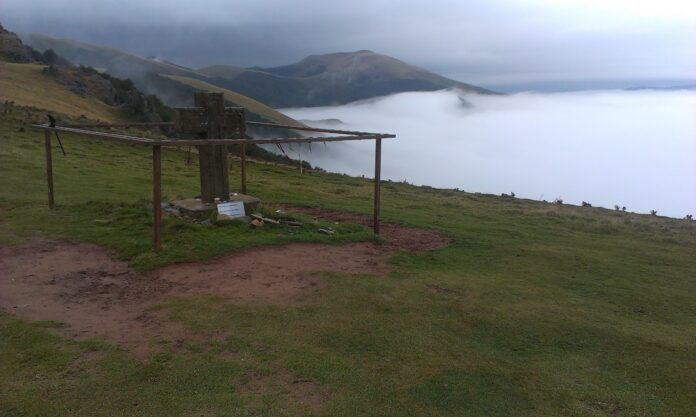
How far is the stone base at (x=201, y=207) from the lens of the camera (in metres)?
12.1

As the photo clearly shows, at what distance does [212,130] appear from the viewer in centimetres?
1255

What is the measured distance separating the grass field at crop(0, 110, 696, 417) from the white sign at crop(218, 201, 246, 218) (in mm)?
1025

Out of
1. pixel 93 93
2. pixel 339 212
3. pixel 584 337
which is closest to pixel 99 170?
pixel 339 212

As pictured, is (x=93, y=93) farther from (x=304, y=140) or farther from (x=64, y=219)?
(x=304, y=140)

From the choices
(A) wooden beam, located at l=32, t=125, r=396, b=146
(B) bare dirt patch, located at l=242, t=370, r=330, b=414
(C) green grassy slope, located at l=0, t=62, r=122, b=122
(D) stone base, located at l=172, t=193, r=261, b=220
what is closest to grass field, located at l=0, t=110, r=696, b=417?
(B) bare dirt patch, located at l=242, t=370, r=330, b=414

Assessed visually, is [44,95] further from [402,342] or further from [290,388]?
[290,388]

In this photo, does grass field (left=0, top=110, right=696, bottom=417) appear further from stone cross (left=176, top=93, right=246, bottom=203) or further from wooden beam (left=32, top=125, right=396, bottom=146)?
wooden beam (left=32, top=125, right=396, bottom=146)

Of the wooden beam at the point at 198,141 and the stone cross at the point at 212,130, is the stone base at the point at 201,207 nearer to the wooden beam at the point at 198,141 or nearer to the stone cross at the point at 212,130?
the stone cross at the point at 212,130

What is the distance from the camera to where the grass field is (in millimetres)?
5438

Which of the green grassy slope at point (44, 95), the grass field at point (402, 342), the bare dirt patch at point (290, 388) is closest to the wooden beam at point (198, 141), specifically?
the grass field at point (402, 342)

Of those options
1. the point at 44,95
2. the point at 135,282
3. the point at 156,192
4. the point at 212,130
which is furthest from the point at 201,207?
the point at 44,95

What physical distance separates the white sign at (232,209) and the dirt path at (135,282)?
215 centimetres

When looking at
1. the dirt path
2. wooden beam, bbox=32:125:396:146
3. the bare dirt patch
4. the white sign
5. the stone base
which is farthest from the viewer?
the white sign

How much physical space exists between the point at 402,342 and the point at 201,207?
23.1 ft
